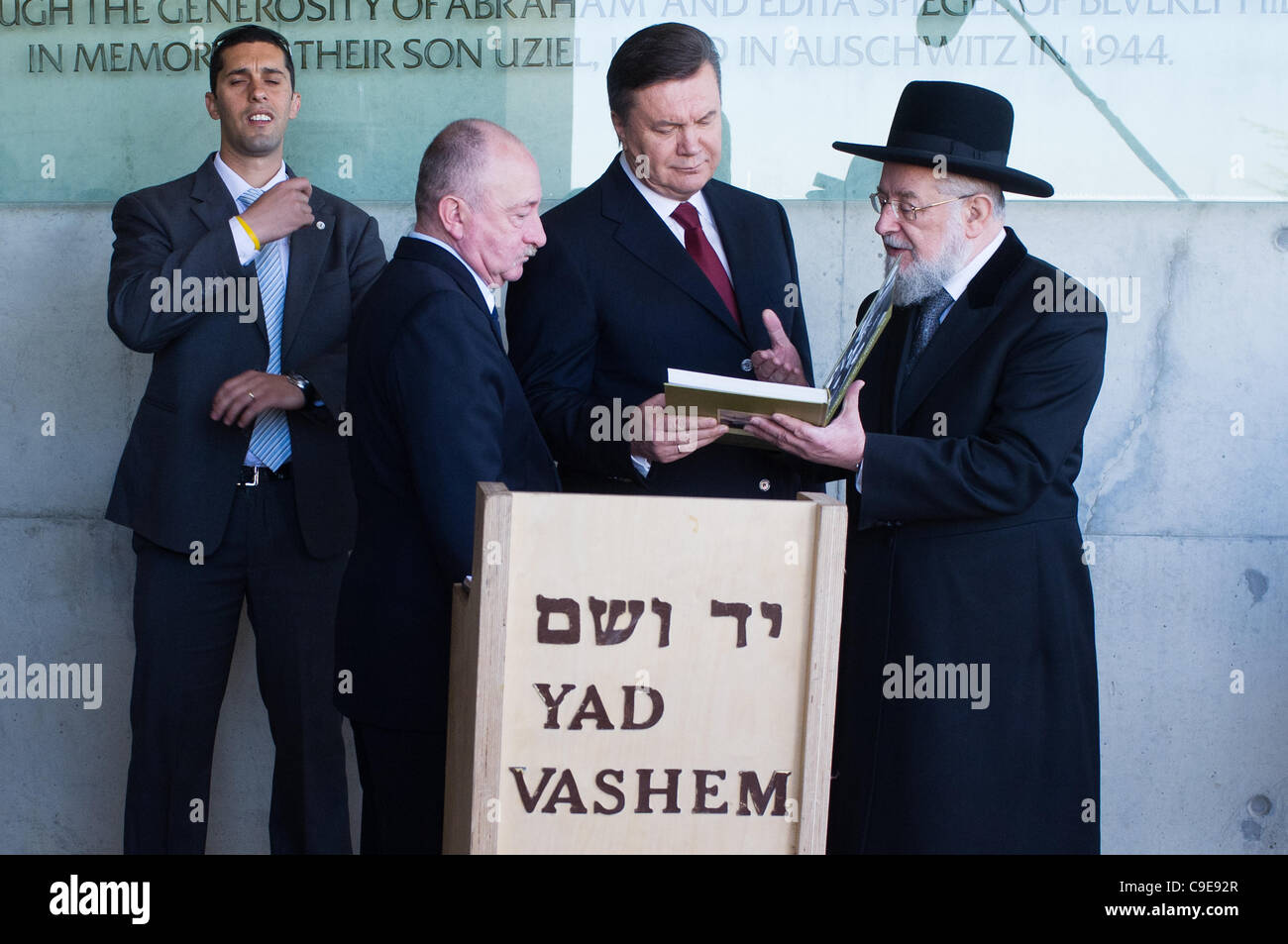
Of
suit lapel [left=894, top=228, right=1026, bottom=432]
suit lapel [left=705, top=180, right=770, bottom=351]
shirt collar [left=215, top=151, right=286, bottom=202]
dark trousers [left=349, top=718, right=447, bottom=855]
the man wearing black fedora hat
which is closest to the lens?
dark trousers [left=349, top=718, right=447, bottom=855]

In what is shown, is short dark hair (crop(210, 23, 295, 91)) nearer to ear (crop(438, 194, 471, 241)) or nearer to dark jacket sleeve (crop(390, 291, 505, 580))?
ear (crop(438, 194, 471, 241))

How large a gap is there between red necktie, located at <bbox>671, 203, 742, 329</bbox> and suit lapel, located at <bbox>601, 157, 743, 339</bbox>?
0.06 metres

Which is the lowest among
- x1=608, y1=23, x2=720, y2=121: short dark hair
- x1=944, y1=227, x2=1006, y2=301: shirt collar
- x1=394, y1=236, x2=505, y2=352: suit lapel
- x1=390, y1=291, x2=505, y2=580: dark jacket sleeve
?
x1=390, y1=291, x2=505, y2=580: dark jacket sleeve

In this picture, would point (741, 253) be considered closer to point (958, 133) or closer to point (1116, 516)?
point (958, 133)

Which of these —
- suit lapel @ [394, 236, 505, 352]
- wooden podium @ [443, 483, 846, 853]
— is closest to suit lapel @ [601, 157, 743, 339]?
suit lapel @ [394, 236, 505, 352]

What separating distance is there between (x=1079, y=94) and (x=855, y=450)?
1749 millimetres

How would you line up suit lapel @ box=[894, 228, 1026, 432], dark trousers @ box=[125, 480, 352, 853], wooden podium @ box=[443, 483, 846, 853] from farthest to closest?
dark trousers @ box=[125, 480, 352, 853] < suit lapel @ box=[894, 228, 1026, 432] < wooden podium @ box=[443, 483, 846, 853]

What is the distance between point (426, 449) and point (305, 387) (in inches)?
46.3

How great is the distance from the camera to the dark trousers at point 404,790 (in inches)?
91.0

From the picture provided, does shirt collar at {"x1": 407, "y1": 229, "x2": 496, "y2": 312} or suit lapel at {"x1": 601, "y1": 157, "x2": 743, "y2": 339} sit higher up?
suit lapel at {"x1": 601, "y1": 157, "x2": 743, "y2": 339}

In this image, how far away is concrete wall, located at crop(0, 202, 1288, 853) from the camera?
3.72m

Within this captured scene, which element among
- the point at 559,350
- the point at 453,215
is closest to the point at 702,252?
the point at 559,350

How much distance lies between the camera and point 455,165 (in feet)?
8.00

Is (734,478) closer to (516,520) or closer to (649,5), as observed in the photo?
(516,520)
